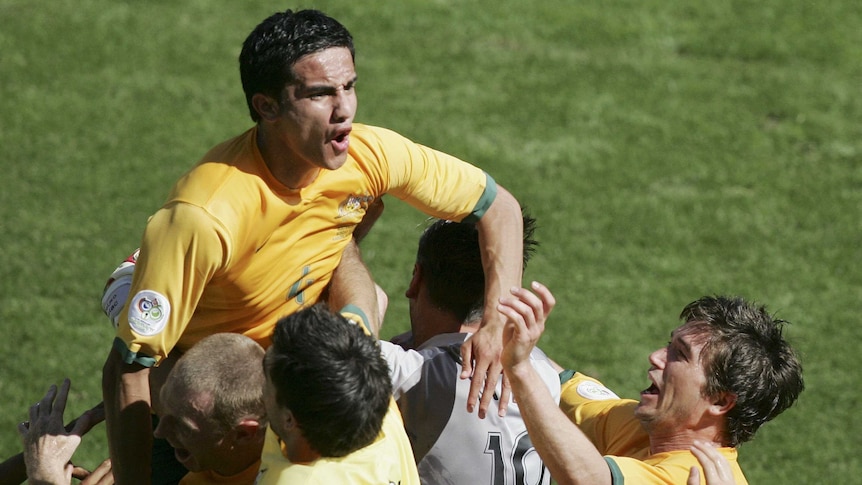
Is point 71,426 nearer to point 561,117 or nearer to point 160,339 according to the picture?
point 160,339

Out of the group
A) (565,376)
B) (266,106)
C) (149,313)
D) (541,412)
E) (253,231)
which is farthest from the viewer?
(565,376)

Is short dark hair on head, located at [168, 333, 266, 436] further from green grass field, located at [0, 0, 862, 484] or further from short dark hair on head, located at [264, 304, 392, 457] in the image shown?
green grass field, located at [0, 0, 862, 484]

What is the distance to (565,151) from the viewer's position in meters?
9.48

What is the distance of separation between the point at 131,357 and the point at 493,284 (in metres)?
1.19

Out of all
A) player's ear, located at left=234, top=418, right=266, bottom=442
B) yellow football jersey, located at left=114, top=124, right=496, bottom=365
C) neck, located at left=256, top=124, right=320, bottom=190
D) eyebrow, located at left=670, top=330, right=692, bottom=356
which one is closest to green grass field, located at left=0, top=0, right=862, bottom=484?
eyebrow, located at left=670, top=330, right=692, bottom=356

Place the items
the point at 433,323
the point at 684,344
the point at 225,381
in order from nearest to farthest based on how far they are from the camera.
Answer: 1. the point at 225,381
2. the point at 684,344
3. the point at 433,323

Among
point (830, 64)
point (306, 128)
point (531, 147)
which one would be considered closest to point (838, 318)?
point (531, 147)

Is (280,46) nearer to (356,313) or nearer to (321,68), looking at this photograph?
(321,68)

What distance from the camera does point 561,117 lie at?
9.89m

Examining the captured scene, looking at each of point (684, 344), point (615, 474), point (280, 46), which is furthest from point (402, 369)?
point (280, 46)

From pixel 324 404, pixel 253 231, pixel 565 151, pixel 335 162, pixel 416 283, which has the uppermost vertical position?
pixel 335 162

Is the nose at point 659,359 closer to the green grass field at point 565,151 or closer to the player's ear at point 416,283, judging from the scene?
the player's ear at point 416,283

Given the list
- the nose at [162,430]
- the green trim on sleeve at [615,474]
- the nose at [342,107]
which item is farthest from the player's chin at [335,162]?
the green trim on sleeve at [615,474]

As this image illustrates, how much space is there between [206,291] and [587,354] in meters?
4.31
